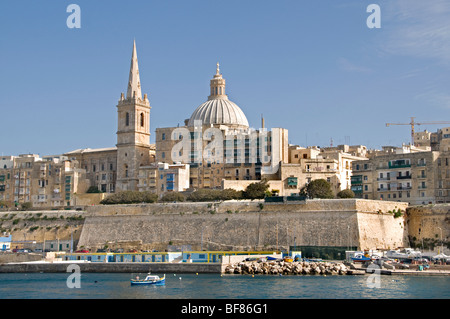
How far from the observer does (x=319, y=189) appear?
58.0 m

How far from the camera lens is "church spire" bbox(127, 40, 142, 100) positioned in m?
71.4

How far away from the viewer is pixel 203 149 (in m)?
67.4

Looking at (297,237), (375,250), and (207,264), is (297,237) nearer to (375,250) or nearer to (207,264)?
(375,250)

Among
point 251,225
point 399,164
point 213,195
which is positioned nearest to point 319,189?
point 399,164

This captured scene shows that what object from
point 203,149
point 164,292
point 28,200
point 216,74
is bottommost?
point 164,292

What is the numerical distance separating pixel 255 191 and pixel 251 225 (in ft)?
18.1

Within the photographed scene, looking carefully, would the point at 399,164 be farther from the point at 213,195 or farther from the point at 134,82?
the point at 134,82

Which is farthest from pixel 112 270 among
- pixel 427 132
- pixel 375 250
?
pixel 427 132

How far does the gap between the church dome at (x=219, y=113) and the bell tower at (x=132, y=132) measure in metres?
5.35

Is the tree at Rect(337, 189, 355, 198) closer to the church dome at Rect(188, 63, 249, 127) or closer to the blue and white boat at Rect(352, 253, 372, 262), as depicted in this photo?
the blue and white boat at Rect(352, 253, 372, 262)

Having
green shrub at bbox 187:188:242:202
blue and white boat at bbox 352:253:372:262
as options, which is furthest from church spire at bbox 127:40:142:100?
blue and white boat at bbox 352:253:372:262

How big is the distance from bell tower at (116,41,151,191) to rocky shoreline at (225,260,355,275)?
87.3 feet

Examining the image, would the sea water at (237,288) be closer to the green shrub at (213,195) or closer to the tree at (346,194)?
the green shrub at (213,195)
